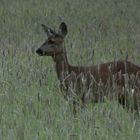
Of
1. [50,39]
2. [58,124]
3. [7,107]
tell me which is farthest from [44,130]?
[50,39]

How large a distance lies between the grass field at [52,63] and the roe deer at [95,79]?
0.55 ft

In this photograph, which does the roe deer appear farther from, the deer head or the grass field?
the grass field

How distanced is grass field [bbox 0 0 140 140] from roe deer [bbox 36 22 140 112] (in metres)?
0.17

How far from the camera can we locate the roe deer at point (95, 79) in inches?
281

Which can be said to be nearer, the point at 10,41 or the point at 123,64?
the point at 123,64

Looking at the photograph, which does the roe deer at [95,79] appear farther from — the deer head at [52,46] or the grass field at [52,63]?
the grass field at [52,63]

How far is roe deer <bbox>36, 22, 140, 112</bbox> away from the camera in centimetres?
713

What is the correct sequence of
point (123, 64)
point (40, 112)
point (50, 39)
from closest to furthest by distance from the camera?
point (40, 112) → point (123, 64) → point (50, 39)

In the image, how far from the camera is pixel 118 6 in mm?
17484

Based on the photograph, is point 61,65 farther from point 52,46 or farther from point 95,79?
point 95,79

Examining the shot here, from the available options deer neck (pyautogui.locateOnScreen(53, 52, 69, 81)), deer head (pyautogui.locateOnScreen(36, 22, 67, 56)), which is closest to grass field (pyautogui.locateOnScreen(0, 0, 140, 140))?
deer neck (pyautogui.locateOnScreen(53, 52, 69, 81))

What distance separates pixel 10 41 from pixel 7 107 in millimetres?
5642

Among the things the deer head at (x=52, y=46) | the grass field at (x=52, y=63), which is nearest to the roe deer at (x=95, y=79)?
the deer head at (x=52, y=46)

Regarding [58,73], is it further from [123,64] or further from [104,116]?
[104,116]
